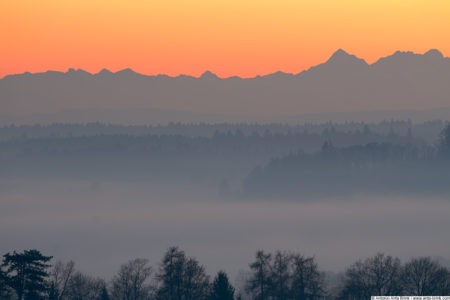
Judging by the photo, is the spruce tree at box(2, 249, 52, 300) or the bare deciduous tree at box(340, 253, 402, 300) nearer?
the spruce tree at box(2, 249, 52, 300)

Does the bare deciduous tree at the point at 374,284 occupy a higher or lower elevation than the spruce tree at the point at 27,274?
higher

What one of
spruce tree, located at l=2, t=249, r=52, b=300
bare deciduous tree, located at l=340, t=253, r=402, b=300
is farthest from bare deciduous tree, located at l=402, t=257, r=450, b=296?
spruce tree, located at l=2, t=249, r=52, b=300

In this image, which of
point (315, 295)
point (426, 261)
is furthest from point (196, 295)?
point (426, 261)

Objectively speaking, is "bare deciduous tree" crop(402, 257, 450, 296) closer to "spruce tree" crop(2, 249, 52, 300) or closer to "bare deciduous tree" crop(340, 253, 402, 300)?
"bare deciduous tree" crop(340, 253, 402, 300)

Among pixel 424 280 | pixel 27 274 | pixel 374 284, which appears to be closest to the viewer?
pixel 27 274

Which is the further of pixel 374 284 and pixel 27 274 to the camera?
pixel 374 284

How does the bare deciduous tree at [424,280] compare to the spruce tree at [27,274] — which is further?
the bare deciduous tree at [424,280]

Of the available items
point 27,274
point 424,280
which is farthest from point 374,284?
point 27,274

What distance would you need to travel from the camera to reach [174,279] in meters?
91.4

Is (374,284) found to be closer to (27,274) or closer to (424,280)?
(424,280)

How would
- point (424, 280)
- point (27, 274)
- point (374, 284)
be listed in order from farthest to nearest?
point (374, 284)
point (424, 280)
point (27, 274)

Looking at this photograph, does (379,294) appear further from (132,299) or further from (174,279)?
(132,299)

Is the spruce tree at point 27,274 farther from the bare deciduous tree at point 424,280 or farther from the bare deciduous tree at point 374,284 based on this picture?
the bare deciduous tree at point 424,280

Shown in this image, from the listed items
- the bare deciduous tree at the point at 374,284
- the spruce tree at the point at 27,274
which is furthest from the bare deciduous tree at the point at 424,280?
the spruce tree at the point at 27,274
